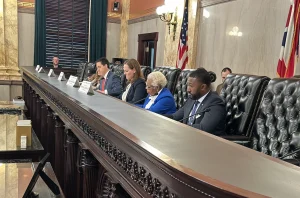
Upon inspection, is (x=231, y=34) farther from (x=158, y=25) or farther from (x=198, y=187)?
(x=198, y=187)

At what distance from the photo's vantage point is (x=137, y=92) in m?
3.20

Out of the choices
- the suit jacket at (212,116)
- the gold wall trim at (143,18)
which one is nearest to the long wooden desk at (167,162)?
the suit jacket at (212,116)

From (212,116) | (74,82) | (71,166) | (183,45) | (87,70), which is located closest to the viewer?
(71,166)

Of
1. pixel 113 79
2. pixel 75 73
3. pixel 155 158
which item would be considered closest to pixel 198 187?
pixel 155 158

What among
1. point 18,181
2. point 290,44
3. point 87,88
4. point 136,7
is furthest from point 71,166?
point 136,7

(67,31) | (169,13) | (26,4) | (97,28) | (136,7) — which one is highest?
(136,7)

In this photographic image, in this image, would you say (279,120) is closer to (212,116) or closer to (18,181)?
(212,116)

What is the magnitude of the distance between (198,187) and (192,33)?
14.5 feet

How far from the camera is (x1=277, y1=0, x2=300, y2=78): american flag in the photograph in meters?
2.96

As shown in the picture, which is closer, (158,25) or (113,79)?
(113,79)

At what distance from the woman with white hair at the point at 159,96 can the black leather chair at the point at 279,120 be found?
893 millimetres

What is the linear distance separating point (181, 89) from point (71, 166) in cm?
134

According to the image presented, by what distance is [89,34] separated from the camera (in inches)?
306

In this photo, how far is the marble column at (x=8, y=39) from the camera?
22.0 feet
